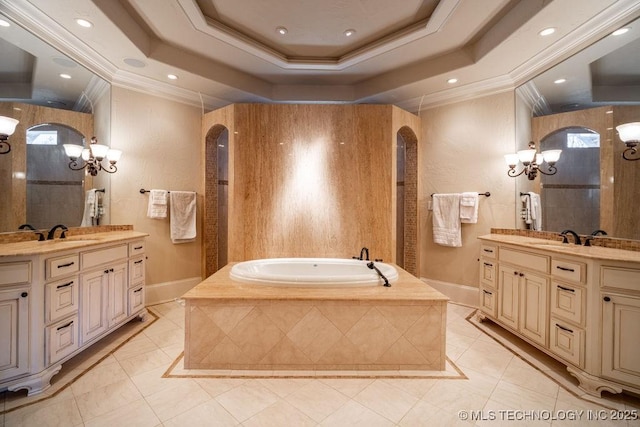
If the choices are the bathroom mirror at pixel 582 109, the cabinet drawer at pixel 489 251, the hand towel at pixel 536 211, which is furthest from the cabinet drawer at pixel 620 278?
the hand towel at pixel 536 211

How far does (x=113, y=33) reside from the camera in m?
2.18

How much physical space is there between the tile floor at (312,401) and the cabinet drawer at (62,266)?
721 mm

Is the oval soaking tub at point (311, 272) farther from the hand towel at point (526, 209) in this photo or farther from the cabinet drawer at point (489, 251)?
the hand towel at point (526, 209)

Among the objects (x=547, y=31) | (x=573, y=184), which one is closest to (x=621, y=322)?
(x=573, y=184)

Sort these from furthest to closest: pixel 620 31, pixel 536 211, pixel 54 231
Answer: pixel 536 211 < pixel 54 231 < pixel 620 31

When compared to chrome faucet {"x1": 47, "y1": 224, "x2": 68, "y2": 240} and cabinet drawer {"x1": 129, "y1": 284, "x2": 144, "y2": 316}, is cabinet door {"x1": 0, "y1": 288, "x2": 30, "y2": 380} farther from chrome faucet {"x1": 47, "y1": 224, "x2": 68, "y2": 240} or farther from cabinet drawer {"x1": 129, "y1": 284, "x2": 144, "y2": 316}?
cabinet drawer {"x1": 129, "y1": 284, "x2": 144, "y2": 316}

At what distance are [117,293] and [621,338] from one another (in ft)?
12.0

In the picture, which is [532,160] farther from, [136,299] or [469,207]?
[136,299]

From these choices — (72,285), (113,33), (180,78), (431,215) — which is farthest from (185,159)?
(431,215)

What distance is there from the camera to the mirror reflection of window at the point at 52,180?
210cm

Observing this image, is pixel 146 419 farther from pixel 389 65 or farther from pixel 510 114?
pixel 510 114

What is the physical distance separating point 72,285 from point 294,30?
286 centimetres

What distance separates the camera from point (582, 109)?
2.21 m

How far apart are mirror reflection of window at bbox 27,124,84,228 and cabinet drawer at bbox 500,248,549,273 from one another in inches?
160
